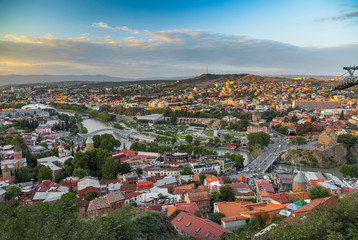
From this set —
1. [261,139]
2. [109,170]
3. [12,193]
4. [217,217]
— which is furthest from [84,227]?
[261,139]

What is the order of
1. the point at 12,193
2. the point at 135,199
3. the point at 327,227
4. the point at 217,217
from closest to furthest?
the point at 327,227, the point at 217,217, the point at 135,199, the point at 12,193

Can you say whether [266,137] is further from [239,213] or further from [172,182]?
[239,213]

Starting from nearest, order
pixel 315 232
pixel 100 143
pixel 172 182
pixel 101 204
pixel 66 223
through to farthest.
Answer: pixel 315 232 < pixel 66 223 < pixel 101 204 < pixel 172 182 < pixel 100 143

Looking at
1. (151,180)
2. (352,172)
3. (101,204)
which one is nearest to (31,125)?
(151,180)

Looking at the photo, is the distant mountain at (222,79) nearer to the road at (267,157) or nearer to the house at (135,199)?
the road at (267,157)

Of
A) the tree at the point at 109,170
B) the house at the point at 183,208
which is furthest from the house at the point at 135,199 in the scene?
the tree at the point at 109,170

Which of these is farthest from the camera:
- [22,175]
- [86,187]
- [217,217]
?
[22,175]

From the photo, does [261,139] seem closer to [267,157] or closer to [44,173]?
[267,157]
